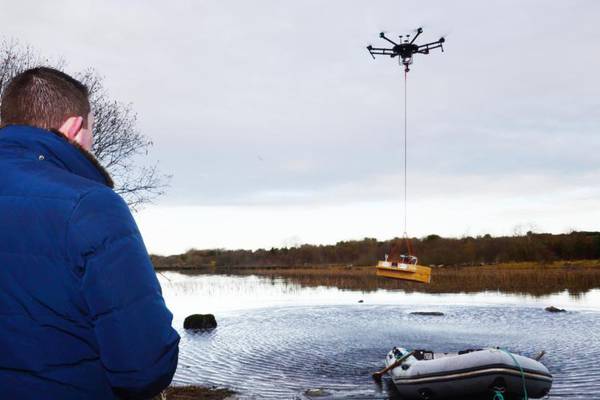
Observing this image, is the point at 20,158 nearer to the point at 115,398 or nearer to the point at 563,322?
the point at 115,398

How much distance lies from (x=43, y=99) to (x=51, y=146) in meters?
0.21

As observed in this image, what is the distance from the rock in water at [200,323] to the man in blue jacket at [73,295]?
24.4 m

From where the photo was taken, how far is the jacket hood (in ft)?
6.57

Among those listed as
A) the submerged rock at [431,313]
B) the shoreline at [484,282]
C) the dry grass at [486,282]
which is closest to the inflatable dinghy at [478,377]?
the submerged rock at [431,313]

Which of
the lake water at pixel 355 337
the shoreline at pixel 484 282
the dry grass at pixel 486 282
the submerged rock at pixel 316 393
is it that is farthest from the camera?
the dry grass at pixel 486 282

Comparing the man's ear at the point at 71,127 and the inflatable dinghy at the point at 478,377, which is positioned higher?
the man's ear at the point at 71,127

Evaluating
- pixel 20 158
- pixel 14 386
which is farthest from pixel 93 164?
pixel 14 386

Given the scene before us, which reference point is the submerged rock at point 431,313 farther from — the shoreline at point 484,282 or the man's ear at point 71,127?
the man's ear at point 71,127

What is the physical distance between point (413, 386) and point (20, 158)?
441 inches

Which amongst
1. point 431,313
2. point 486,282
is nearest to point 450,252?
point 486,282

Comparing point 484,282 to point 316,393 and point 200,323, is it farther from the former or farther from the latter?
point 316,393

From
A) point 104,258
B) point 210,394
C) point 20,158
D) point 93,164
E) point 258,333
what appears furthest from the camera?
point 258,333

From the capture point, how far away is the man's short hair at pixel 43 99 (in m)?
2.09

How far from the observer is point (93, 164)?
2139 millimetres
